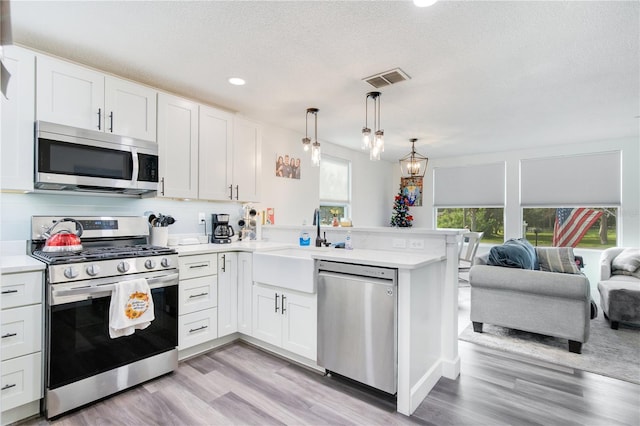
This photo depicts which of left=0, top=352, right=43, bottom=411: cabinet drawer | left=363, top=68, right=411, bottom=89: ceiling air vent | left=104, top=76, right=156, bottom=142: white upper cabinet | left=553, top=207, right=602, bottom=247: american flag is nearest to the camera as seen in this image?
left=0, top=352, right=43, bottom=411: cabinet drawer

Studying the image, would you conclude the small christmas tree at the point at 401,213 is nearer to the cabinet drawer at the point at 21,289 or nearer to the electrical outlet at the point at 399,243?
the electrical outlet at the point at 399,243

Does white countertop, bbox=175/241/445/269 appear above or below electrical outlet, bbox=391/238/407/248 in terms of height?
below

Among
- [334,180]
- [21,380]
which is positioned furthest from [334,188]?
[21,380]

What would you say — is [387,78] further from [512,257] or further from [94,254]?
[94,254]

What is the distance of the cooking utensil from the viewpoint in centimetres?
234

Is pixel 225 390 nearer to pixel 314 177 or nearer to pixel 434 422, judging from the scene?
pixel 434 422

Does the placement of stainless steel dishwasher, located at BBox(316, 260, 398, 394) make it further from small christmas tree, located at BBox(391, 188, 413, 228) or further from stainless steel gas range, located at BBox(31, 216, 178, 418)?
small christmas tree, located at BBox(391, 188, 413, 228)

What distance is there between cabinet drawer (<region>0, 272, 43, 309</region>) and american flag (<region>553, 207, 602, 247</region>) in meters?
7.29

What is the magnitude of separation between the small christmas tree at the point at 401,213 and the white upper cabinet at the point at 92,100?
5.20m

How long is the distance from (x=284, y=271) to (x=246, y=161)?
1.60 meters

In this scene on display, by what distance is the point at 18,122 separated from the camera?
87.3 inches

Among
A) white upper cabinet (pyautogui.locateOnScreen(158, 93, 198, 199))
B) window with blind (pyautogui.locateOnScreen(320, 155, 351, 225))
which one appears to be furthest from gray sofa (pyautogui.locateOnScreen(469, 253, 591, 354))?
white upper cabinet (pyautogui.locateOnScreen(158, 93, 198, 199))

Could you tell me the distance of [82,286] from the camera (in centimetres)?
210

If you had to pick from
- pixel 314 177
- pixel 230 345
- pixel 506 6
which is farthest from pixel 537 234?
pixel 230 345
